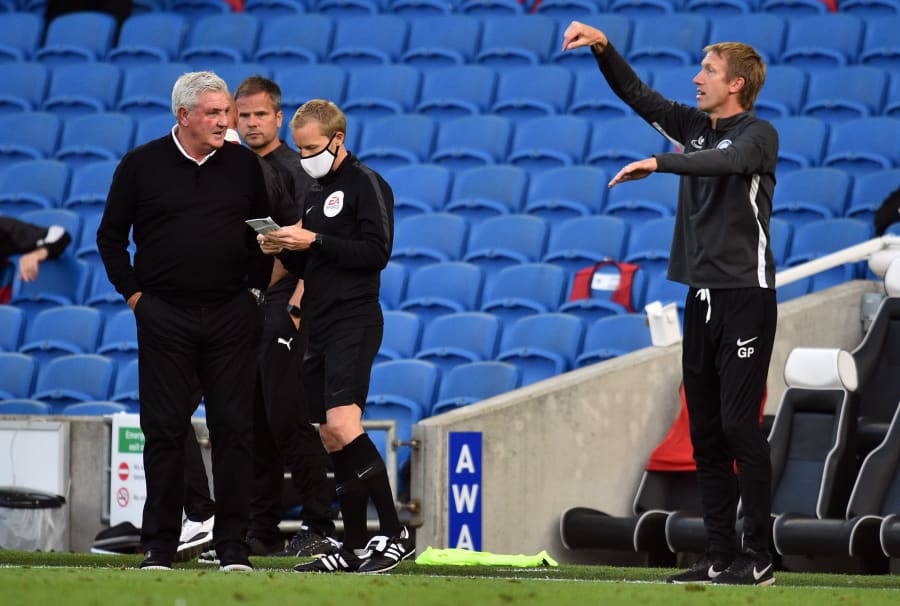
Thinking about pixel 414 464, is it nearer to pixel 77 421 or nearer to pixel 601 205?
pixel 77 421

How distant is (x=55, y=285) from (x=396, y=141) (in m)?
2.65

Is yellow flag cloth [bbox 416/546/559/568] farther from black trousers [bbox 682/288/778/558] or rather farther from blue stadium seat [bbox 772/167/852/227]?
blue stadium seat [bbox 772/167/852/227]

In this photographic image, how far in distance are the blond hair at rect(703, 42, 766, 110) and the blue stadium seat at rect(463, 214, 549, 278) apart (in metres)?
4.62

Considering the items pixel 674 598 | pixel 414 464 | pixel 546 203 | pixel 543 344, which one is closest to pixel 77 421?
pixel 414 464

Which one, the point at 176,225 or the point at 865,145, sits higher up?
the point at 865,145

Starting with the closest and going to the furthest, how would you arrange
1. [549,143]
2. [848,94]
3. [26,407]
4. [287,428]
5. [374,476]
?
[374,476] → [287,428] → [26,407] → [848,94] → [549,143]

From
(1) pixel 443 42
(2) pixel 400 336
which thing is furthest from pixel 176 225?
(1) pixel 443 42

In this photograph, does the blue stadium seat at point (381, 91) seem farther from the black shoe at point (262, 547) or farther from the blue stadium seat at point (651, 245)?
the black shoe at point (262, 547)

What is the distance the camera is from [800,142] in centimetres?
1051

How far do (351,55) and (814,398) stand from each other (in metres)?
5.82

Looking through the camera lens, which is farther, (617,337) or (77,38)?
(77,38)

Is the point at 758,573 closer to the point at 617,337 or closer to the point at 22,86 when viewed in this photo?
the point at 617,337

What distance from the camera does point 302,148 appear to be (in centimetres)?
564

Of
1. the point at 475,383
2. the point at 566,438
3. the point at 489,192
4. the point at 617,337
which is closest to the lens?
the point at 566,438
